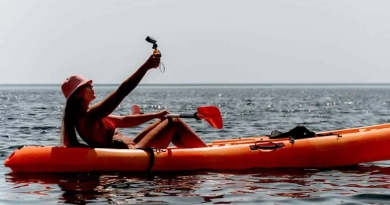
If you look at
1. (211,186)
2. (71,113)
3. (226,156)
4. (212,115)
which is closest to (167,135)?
(212,115)

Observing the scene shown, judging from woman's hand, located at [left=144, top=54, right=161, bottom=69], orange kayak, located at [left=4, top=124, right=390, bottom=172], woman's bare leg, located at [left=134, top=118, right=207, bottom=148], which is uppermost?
woman's hand, located at [left=144, top=54, right=161, bottom=69]

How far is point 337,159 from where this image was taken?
978cm

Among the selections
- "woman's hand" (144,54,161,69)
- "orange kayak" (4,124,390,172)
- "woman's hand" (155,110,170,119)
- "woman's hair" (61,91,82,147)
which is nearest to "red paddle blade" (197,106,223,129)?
"orange kayak" (4,124,390,172)

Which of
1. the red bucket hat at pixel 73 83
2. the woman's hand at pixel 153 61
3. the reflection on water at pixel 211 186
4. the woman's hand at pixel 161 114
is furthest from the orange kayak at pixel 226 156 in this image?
the woman's hand at pixel 153 61

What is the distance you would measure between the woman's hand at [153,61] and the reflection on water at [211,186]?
1430mm

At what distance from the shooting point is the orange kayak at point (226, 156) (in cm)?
895

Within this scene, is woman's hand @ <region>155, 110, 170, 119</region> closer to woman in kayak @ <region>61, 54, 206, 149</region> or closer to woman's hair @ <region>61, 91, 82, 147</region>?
woman in kayak @ <region>61, 54, 206, 149</region>

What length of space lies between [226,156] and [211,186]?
1157 mm

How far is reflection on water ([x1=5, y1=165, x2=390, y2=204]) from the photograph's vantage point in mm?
7617

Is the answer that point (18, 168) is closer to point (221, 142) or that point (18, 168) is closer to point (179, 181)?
point (179, 181)

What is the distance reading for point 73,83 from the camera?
28.1 ft

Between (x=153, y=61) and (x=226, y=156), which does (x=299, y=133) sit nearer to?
(x=226, y=156)

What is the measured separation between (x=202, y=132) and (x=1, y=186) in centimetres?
1106

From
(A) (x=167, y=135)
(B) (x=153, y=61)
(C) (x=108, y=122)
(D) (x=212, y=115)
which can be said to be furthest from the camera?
(D) (x=212, y=115)
